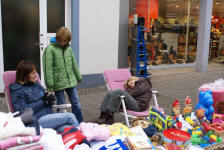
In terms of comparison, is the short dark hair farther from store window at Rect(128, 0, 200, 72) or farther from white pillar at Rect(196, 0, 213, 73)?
white pillar at Rect(196, 0, 213, 73)

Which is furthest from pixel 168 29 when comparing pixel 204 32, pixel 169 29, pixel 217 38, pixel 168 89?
pixel 168 89

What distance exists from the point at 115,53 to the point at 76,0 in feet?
6.02

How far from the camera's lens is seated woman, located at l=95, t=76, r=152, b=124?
4.17 meters

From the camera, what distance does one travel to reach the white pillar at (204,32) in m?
9.73

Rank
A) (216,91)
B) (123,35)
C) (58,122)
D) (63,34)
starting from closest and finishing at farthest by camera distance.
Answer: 1. (58,122)
2. (216,91)
3. (63,34)
4. (123,35)

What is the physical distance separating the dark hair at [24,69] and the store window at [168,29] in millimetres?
6239

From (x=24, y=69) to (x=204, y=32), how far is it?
8017 mm

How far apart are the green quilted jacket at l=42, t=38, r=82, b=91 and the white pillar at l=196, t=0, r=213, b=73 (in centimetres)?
695

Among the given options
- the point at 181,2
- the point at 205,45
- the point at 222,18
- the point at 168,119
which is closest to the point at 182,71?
the point at 205,45

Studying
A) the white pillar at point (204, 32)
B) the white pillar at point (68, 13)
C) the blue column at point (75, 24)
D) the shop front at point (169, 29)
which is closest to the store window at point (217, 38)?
the shop front at point (169, 29)

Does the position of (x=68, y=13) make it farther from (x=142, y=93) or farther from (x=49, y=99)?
(x=49, y=99)

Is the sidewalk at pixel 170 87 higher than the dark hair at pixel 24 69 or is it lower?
lower

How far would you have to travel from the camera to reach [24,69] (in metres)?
3.38

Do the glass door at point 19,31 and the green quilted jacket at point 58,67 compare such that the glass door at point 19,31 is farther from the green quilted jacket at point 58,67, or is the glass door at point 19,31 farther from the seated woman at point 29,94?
the seated woman at point 29,94
